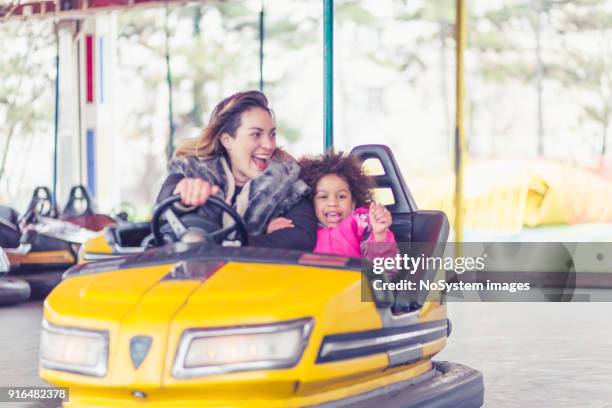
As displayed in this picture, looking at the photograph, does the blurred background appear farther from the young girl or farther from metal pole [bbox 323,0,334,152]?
the young girl

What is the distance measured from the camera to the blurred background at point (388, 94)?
787 centimetres

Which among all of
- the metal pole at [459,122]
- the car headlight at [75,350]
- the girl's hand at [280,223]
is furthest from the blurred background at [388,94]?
the car headlight at [75,350]

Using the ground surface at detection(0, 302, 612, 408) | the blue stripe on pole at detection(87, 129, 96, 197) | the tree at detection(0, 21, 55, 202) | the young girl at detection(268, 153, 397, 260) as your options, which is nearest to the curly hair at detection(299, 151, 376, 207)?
the young girl at detection(268, 153, 397, 260)

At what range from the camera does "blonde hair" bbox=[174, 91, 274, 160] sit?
2279 millimetres

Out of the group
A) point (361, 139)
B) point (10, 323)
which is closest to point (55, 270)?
point (10, 323)

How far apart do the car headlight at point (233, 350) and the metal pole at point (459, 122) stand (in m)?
4.08

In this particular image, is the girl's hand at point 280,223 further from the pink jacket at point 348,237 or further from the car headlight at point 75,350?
the car headlight at point 75,350

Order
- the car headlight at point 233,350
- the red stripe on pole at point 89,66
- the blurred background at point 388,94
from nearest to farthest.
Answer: the car headlight at point 233,350 < the blurred background at point 388,94 < the red stripe on pole at point 89,66

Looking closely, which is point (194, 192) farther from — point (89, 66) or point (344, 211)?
point (89, 66)

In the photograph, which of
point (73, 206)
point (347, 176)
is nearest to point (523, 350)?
point (347, 176)

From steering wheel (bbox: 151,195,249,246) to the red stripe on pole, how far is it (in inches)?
242

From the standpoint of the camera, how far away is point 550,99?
922cm

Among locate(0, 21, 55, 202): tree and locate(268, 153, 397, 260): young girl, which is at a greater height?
locate(0, 21, 55, 202): tree

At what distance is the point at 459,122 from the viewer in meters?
5.66
